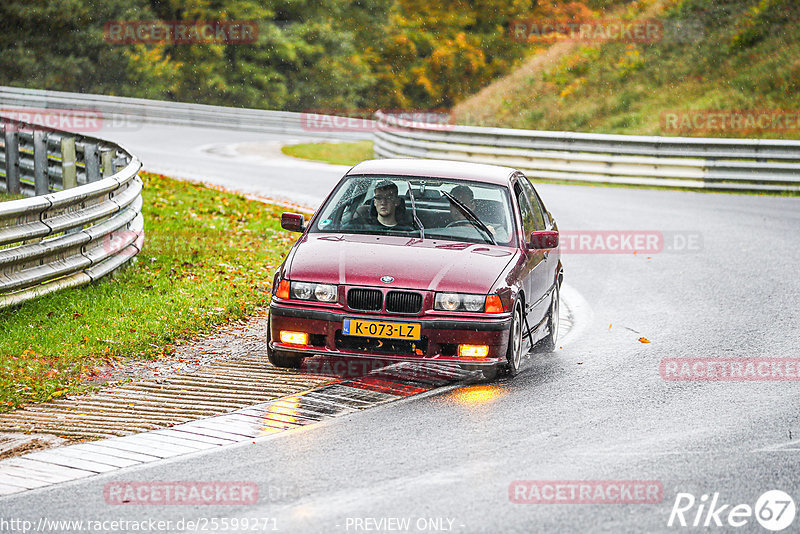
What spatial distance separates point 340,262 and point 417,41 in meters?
57.7

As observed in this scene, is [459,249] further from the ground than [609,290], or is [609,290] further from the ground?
[459,249]

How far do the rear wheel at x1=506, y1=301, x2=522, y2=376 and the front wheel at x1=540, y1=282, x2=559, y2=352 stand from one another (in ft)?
3.73

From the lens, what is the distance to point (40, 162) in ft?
54.9

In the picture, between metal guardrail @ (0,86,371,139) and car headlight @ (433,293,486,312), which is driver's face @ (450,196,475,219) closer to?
car headlight @ (433,293,486,312)

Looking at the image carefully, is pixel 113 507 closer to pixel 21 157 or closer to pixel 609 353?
pixel 609 353

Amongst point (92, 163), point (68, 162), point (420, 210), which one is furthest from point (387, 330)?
point (68, 162)

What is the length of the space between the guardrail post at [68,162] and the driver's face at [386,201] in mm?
7691

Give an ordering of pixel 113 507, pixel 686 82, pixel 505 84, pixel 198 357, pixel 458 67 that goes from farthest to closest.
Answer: pixel 458 67 < pixel 505 84 < pixel 686 82 < pixel 198 357 < pixel 113 507

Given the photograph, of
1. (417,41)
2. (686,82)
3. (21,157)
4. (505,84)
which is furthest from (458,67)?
(21,157)

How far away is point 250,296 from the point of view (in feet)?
37.1

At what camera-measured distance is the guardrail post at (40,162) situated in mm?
16672

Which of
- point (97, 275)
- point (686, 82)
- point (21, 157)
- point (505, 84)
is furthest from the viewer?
point (505, 84)

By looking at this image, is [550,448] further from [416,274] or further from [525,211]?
[525,211]

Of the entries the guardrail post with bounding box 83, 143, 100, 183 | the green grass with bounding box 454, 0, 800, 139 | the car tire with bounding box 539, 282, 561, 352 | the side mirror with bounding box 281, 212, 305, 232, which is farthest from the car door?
the green grass with bounding box 454, 0, 800, 139
